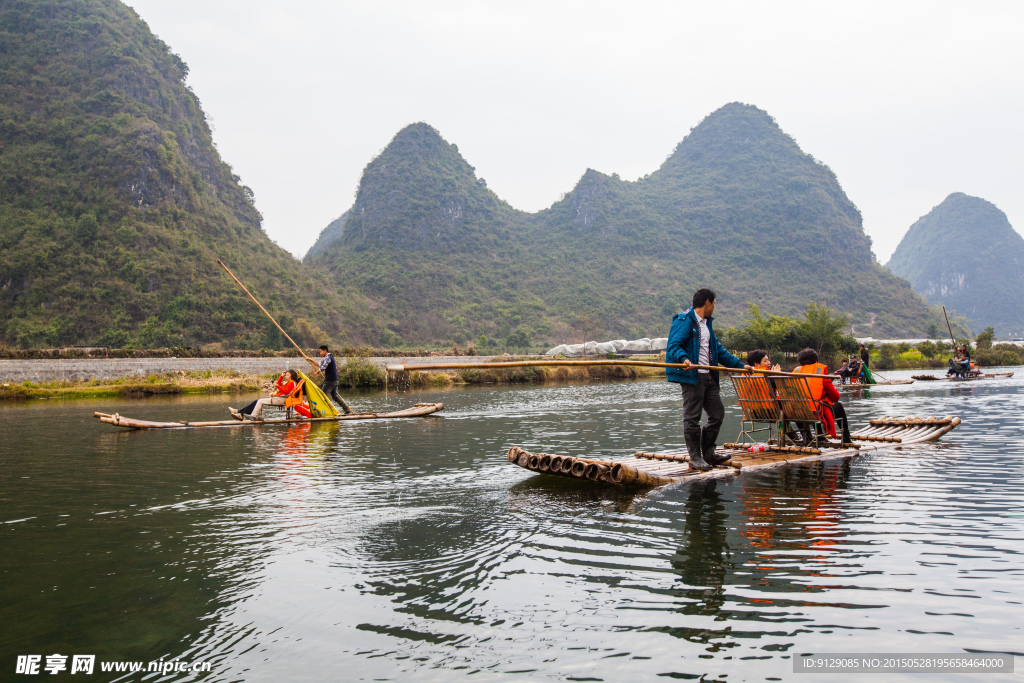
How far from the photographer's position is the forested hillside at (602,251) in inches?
3531

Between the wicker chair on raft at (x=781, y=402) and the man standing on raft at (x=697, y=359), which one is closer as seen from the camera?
the man standing on raft at (x=697, y=359)

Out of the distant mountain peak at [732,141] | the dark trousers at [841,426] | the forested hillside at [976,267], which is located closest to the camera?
the dark trousers at [841,426]

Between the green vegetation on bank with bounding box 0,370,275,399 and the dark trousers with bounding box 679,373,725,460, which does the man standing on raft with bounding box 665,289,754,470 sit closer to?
the dark trousers with bounding box 679,373,725,460

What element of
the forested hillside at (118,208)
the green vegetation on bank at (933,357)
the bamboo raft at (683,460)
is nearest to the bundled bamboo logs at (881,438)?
the bamboo raft at (683,460)

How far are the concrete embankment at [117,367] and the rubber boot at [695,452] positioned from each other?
18981 millimetres

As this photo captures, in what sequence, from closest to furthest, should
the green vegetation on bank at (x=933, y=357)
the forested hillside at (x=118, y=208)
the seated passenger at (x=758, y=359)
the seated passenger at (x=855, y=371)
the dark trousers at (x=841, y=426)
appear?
the dark trousers at (x=841, y=426) < the seated passenger at (x=758, y=359) < the seated passenger at (x=855, y=371) < the green vegetation on bank at (x=933, y=357) < the forested hillside at (x=118, y=208)

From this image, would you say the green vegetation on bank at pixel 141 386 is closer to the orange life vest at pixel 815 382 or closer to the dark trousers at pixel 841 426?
the dark trousers at pixel 841 426

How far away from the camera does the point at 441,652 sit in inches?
144

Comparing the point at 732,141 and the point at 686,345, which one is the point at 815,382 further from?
the point at 732,141

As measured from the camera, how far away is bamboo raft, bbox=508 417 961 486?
7352mm

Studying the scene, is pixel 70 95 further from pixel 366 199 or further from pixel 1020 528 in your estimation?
pixel 1020 528

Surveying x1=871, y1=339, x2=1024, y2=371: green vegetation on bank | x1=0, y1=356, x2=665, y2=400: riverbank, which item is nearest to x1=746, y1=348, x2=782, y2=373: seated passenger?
x1=0, y1=356, x2=665, y2=400: riverbank

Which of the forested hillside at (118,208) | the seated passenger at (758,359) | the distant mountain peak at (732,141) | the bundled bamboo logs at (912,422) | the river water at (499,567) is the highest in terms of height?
the distant mountain peak at (732,141)

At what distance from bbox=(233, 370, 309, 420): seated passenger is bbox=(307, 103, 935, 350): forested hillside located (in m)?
57.7
